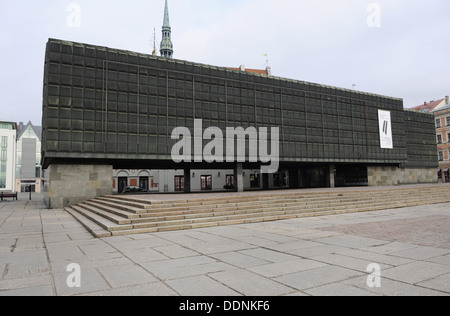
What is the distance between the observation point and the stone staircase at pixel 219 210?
13031mm

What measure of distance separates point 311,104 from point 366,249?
34.2 metres

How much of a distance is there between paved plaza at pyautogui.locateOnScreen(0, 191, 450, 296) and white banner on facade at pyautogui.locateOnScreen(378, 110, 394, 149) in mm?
39193

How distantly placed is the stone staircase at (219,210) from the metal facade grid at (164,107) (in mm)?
9856

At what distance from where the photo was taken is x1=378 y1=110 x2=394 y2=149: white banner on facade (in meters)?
46.6

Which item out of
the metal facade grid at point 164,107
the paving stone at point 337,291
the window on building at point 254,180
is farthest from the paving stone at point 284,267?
the window on building at point 254,180

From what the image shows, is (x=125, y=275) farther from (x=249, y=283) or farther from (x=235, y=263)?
(x=249, y=283)

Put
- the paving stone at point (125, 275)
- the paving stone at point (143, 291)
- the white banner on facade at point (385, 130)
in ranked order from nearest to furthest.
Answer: the paving stone at point (143, 291) → the paving stone at point (125, 275) → the white banner on facade at point (385, 130)

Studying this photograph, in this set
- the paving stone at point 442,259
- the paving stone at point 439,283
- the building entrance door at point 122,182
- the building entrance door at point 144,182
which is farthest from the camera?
the building entrance door at point 144,182

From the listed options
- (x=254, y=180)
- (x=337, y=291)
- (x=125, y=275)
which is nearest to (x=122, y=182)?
(x=254, y=180)

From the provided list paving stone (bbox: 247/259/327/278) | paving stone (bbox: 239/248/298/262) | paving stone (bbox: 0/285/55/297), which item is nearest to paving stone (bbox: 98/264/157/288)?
paving stone (bbox: 0/285/55/297)

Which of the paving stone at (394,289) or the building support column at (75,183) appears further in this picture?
the building support column at (75,183)

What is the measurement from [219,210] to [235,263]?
354 inches

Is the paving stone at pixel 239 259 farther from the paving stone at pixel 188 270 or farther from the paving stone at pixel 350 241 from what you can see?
the paving stone at pixel 350 241
